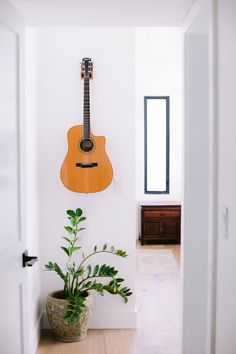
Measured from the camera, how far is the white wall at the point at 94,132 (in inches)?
159

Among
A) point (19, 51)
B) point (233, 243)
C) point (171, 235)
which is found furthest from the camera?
point (171, 235)

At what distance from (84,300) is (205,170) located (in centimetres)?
154

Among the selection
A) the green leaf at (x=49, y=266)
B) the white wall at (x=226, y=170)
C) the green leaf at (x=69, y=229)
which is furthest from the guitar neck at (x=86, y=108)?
the white wall at (x=226, y=170)

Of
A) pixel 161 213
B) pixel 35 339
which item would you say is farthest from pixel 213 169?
pixel 161 213

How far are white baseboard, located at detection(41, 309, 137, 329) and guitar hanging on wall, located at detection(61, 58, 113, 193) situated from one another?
100 cm

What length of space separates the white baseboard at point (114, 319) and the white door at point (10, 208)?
1.78 m

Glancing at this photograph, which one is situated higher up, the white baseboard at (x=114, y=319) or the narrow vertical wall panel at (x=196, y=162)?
the narrow vertical wall panel at (x=196, y=162)

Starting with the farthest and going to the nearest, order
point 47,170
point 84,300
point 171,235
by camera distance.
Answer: point 171,235 < point 47,170 < point 84,300

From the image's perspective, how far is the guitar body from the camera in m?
3.95

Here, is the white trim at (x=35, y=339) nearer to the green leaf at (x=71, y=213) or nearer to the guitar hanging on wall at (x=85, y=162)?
the green leaf at (x=71, y=213)

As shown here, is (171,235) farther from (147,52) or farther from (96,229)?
(96,229)

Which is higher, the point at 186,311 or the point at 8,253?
the point at 8,253

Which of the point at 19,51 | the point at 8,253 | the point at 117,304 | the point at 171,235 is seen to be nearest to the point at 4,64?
the point at 19,51

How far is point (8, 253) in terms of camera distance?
6.82 ft
